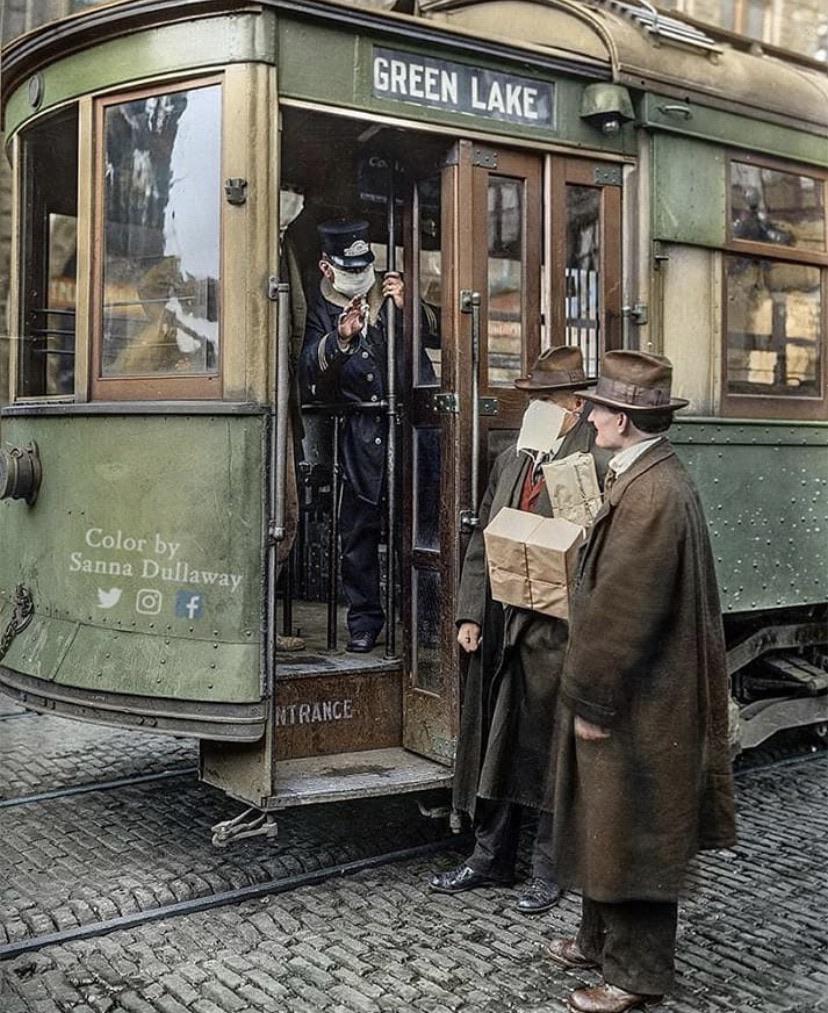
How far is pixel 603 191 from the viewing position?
5.14 metres

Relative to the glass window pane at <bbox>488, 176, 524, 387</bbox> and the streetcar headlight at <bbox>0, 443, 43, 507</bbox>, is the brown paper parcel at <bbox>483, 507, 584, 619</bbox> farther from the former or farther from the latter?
the streetcar headlight at <bbox>0, 443, 43, 507</bbox>

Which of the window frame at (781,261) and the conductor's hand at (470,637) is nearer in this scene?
the conductor's hand at (470,637)

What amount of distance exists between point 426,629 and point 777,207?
2711 mm

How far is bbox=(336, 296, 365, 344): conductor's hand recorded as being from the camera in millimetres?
5176

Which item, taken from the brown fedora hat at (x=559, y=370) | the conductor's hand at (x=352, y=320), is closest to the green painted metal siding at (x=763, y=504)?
the brown fedora hat at (x=559, y=370)

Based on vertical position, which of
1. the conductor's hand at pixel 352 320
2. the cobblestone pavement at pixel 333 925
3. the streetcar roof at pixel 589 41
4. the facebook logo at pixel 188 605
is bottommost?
the cobblestone pavement at pixel 333 925

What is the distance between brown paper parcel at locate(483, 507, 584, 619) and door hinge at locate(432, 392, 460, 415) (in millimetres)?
529

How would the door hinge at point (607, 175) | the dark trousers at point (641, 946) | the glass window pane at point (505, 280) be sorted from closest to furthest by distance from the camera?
the dark trousers at point (641, 946) → the glass window pane at point (505, 280) → the door hinge at point (607, 175)

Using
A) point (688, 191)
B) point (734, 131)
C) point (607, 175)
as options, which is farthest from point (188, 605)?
point (734, 131)

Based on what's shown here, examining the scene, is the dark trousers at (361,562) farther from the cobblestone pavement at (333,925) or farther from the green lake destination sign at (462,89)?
the green lake destination sign at (462,89)

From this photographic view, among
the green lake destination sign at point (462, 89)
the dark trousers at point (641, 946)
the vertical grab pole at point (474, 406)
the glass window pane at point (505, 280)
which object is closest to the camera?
the dark trousers at point (641, 946)

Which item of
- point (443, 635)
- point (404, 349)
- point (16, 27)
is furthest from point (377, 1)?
point (443, 635)

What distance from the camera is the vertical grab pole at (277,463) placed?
4.28m

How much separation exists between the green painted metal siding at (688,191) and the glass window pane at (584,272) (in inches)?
12.4
